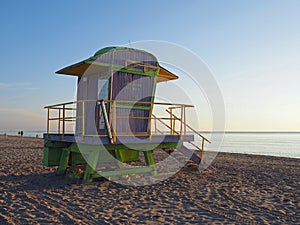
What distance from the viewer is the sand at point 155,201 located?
21.3 ft

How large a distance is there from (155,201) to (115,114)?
367cm

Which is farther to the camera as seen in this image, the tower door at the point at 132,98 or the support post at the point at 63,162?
the support post at the point at 63,162

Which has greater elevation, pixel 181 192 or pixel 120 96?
pixel 120 96

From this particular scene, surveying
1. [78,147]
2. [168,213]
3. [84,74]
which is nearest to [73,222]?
[168,213]

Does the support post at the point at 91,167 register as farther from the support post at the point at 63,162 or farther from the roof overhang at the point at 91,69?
the roof overhang at the point at 91,69

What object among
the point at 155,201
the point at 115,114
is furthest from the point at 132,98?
the point at 155,201

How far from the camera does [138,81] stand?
11883 mm

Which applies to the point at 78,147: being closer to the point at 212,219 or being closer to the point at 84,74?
the point at 84,74

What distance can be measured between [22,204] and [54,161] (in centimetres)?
455

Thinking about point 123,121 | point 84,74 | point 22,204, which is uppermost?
point 84,74

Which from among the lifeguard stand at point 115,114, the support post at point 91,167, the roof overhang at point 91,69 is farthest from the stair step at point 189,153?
the support post at point 91,167

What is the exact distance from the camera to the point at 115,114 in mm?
10375

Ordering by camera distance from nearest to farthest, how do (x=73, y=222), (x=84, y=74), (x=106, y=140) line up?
1. (x=73, y=222)
2. (x=106, y=140)
3. (x=84, y=74)

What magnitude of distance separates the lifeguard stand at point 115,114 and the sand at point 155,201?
112 centimetres
